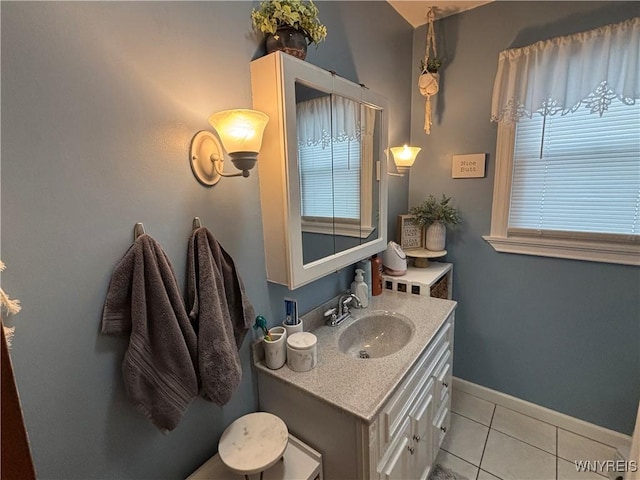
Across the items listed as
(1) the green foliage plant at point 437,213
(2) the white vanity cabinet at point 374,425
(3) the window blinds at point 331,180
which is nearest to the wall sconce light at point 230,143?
(3) the window blinds at point 331,180

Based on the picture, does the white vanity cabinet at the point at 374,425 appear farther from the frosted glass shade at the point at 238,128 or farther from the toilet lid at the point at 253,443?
the frosted glass shade at the point at 238,128

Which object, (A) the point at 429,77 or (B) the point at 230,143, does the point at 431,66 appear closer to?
(A) the point at 429,77

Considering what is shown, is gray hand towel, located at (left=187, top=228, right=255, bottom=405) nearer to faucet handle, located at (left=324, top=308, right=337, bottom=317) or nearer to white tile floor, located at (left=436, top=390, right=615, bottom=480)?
faucet handle, located at (left=324, top=308, right=337, bottom=317)

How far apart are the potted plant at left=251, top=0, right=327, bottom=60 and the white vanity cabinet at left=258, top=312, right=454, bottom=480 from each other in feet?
3.82

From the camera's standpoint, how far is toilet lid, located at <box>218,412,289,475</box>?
2.93 feet

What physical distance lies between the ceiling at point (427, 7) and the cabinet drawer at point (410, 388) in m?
1.80

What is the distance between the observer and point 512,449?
170 cm

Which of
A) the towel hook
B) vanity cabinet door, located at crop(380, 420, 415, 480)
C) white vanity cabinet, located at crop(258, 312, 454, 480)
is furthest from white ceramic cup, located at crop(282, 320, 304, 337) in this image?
the towel hook

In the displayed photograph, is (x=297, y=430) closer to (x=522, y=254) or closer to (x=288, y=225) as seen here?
(x=288, y=225)

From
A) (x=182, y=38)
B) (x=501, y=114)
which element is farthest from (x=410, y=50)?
(x=182, y=38)

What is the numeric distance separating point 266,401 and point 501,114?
1872 mm

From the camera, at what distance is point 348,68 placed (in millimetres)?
1483

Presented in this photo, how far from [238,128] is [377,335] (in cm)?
119

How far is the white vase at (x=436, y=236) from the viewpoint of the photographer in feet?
6.48
